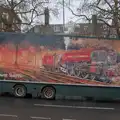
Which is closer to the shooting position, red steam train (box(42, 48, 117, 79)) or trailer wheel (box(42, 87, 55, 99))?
red steam train (box(42, 48, 117, 79))

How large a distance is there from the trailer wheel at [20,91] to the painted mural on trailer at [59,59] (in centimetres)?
46

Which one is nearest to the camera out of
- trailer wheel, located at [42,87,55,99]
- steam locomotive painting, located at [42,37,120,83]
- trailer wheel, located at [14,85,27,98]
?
steam locomotive painting, located at [42,37,120,83]

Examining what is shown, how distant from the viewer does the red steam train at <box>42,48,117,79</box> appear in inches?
651

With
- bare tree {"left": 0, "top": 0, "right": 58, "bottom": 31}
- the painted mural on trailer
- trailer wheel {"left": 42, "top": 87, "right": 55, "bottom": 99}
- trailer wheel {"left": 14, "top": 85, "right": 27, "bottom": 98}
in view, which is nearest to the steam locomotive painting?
the painted mural on trailer

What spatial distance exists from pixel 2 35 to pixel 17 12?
16787mm

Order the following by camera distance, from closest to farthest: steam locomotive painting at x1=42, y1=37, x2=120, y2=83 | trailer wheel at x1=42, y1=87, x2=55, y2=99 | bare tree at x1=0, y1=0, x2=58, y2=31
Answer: steam locomotive painting at x1=42, y1=37, x2=120, y2=83
trailer wheel at x1=42, y1=87, x2=55, y2=99
bare tree at x1=0, y1=0, x2=58, y2=31

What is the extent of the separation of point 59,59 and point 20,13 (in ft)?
59.9

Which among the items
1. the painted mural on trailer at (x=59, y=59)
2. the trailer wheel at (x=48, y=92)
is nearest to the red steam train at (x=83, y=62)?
the painted mural on trailer at (x=59, y=59)

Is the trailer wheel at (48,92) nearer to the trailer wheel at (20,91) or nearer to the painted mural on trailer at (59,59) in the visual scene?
the painted mural on trailer at (59,59)

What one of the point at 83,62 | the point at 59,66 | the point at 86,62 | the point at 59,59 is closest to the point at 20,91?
the point at 59,66

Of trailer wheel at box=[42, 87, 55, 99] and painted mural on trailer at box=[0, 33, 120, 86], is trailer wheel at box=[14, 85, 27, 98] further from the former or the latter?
trailer wheel at box=[42, 87, 55, 99]

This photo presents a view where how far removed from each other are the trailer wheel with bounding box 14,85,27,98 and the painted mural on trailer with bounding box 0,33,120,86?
46 cm

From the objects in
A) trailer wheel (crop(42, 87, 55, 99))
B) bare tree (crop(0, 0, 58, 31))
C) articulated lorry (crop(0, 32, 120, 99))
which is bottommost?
trailer wheel (crop(42, 87, 55, 99))

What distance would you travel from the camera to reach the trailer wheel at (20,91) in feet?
56.8
